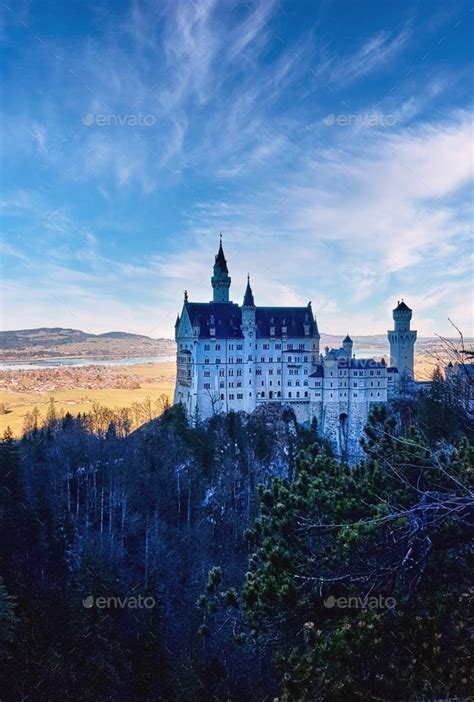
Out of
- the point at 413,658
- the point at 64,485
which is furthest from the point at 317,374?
the point at 413,658

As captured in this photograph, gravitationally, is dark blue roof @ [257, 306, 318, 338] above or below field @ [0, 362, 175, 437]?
above

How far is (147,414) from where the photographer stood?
52.0 metres

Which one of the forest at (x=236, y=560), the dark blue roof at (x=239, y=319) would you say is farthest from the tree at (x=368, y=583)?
the dark blue roof at (x=239, y=319)

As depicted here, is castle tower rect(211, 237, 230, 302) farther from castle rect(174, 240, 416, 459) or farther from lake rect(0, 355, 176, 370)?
lake rect(0, 355, 176, 370)

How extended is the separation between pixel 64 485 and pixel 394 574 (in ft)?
111

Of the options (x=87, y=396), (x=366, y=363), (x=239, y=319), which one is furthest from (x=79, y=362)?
(x=366, y=363)

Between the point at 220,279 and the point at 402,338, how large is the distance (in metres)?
19.9

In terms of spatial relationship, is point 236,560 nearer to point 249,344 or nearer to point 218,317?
point 249,344

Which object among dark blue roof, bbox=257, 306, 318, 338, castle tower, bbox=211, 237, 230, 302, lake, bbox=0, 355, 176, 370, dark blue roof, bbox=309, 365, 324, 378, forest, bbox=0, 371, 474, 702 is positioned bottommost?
forest, bbox=0, 371, 474, 702

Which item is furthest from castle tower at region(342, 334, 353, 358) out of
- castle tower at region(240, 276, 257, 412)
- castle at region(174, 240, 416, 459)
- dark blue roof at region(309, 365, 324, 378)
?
castle tower at region(240, 276, 257, 412)

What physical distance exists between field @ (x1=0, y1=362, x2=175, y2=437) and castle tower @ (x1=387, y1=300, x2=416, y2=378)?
78.0 feet

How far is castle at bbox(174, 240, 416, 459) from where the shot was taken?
48.3 meters

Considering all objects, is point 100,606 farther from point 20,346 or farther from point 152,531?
point 20,346

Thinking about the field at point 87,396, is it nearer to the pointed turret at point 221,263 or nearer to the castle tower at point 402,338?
the pointed turret at point 221,263
